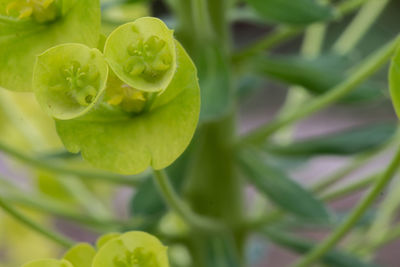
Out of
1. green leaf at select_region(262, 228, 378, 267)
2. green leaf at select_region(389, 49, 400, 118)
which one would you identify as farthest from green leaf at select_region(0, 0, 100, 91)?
green leaf at select_region(262, 228, 378, 267)

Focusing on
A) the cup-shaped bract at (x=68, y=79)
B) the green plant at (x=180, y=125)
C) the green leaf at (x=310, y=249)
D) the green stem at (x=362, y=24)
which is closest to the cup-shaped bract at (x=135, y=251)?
the green plant at (x=180, y=125)

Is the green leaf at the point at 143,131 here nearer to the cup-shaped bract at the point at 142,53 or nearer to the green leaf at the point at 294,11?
the cup-shaped bract at the point at 142,53

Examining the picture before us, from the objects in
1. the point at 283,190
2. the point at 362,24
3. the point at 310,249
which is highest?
the point at 362,24

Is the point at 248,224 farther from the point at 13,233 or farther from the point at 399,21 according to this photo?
the point at 399,21

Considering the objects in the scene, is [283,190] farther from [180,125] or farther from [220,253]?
[180,125]

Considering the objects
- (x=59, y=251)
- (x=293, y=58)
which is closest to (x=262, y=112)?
(x=59, y=251)

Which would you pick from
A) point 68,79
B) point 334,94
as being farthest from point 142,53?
point 334,94
